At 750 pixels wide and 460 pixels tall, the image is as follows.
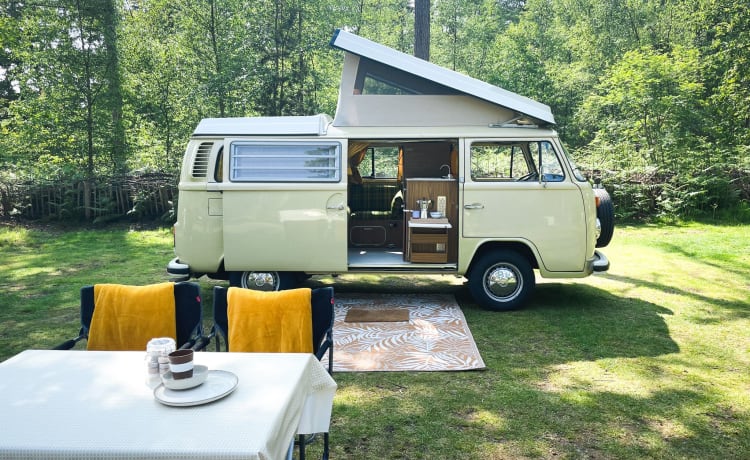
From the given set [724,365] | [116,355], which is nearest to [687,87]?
[724,365]

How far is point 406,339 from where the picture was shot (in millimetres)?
5809

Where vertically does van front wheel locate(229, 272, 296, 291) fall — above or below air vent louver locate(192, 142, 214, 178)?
below

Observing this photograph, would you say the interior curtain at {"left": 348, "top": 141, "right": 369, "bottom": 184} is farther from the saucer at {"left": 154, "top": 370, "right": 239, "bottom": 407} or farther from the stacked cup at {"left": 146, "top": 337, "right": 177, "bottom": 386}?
the saucer at {"left": 154, "top": 370, "right": 239, "bottom": 407}

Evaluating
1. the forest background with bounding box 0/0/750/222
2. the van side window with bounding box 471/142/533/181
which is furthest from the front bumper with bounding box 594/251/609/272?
the forest background with bounding box 0/0/750/222

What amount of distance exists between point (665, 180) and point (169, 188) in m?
12.4

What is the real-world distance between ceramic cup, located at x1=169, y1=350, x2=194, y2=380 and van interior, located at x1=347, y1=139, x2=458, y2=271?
4244 millimetres

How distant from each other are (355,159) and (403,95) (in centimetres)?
190

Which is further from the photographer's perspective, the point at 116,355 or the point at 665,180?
the point at 665,180

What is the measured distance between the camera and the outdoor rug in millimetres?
5105

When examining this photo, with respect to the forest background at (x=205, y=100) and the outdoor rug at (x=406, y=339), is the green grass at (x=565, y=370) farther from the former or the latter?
the forest background at (x=205, y=100)

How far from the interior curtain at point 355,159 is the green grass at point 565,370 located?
65.9 inches

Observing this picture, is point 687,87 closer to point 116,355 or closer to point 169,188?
point 169,188

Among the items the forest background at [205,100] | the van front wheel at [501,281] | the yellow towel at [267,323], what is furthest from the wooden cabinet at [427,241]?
the forest background at [205,100]

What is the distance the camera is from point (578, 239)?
639 centimetres
